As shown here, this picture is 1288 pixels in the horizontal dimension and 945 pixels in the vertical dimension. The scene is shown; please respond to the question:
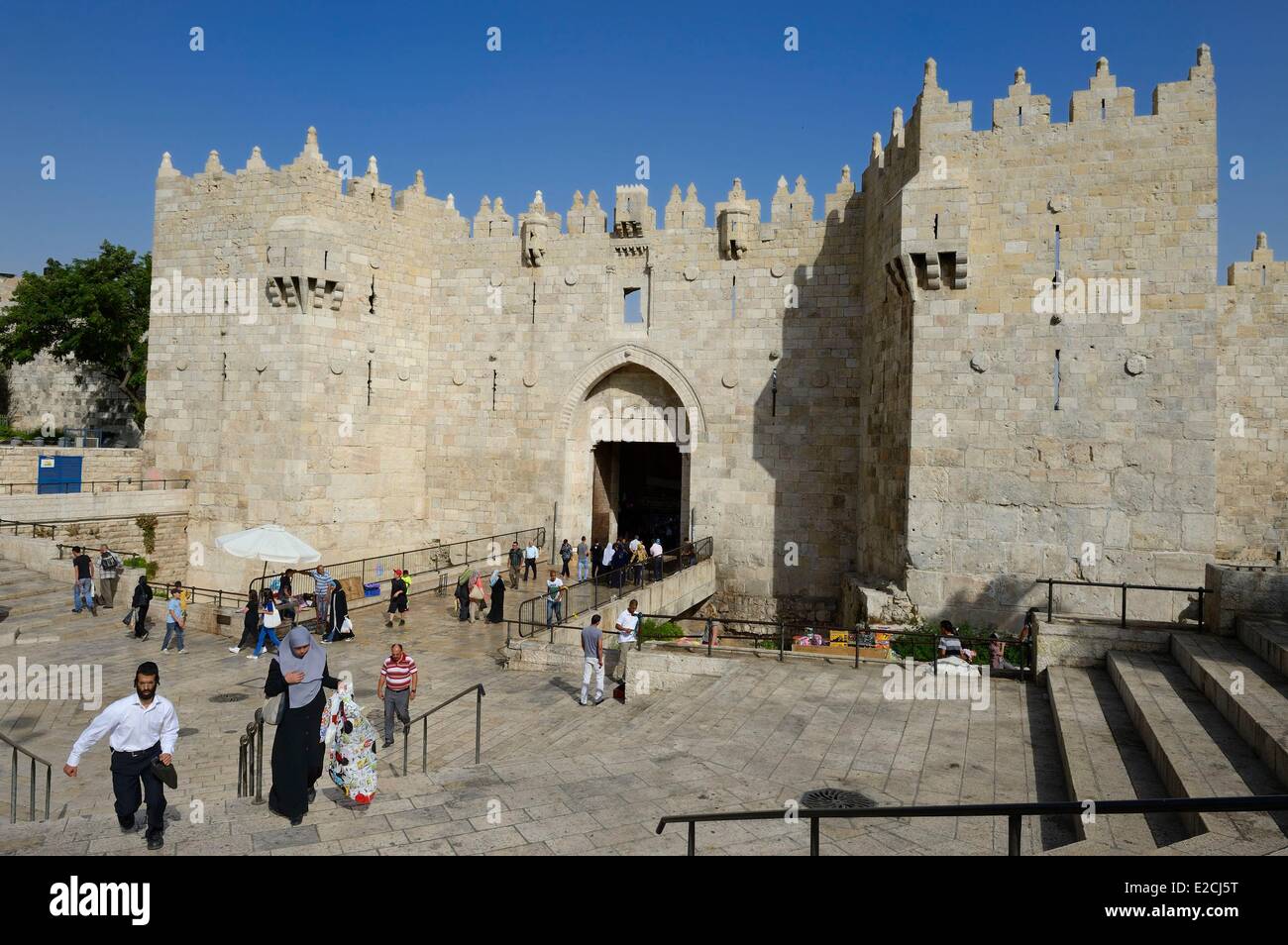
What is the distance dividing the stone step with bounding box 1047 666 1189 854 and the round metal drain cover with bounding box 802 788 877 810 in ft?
5.50

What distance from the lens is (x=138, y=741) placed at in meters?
6.46

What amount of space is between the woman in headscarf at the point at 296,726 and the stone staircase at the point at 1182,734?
5.76 m

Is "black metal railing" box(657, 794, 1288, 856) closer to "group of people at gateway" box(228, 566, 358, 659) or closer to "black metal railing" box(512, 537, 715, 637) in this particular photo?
"black metal railing" box(512, 537, 715, 637)

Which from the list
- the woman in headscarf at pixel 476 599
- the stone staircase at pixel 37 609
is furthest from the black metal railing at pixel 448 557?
the stone staircase at pixel 37 609

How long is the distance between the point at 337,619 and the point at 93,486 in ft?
33.6

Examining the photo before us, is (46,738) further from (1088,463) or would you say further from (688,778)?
(1088,463)

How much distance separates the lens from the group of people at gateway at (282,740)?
20.9 ft

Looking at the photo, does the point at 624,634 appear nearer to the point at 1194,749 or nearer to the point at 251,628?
the point at 251,628

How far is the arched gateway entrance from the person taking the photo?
74.1 feet

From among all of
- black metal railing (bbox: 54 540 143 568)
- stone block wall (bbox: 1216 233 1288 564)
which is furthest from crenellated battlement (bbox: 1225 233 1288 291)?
black metal railing (bbox: 54 540 143 568)

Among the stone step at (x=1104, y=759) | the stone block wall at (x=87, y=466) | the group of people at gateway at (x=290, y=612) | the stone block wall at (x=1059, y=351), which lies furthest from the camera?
the stone block wall at (x=87, y=466)

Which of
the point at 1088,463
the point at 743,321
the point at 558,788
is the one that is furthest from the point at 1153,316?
the point at 558,788

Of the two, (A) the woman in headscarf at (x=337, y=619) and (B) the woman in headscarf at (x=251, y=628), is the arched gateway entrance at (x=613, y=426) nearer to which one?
(A) the woman in headscarf at (x=337, y=619)
